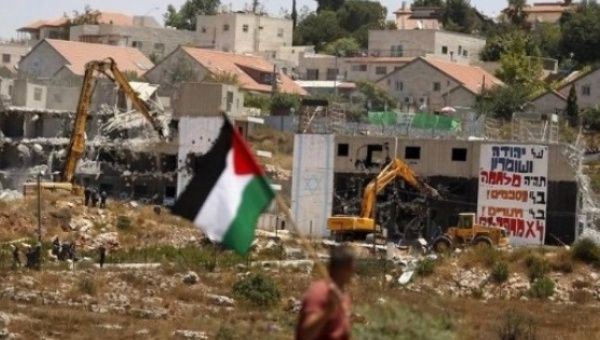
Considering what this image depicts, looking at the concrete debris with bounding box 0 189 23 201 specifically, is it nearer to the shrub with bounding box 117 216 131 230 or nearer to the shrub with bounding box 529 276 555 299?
the shrub with bounding box 117 216 131 230

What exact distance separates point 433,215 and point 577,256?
11673mm

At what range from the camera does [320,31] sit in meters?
144

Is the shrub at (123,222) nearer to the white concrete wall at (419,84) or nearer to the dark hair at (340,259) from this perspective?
the white concrete wall at (419,84)

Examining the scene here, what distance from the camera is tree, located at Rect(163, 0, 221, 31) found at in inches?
6156

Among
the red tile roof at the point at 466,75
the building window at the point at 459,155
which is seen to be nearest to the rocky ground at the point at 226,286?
the building window at the point at 459,155

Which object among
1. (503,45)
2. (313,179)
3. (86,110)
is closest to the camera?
(313,179)

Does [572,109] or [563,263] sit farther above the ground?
[572,109]

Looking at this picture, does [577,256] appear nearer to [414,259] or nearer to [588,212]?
[414,259]

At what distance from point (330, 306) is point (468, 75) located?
92239 millimetres

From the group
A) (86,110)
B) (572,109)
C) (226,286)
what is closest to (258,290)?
(226,286)

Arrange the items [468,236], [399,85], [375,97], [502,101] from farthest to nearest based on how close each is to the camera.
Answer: [399,85]
[375,97]
[502,101]
[468,236]

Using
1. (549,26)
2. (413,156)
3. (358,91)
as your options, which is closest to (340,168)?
(413,156)

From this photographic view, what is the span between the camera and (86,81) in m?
73.1

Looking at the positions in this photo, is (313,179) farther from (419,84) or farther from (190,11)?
(190,11)
